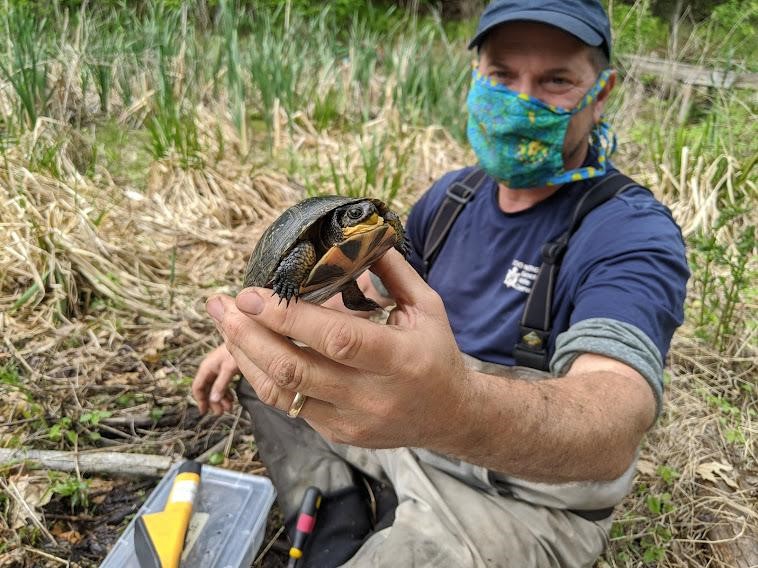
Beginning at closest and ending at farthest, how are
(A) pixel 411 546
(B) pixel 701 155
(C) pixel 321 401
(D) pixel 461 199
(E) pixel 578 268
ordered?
(C) pixel 321 401
(A) pixel 411 546
(E) pixel 578 268
(D) pixel 461 199
(B) pixel 701 155

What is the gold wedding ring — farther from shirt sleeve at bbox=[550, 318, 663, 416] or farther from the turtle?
shirt sleeve at bbox=[550, 318, 663, 416]

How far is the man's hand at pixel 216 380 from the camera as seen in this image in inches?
75.6

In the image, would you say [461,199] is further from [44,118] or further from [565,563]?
[44,118]

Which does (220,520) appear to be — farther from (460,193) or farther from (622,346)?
(460,193)

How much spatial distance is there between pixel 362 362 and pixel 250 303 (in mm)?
247

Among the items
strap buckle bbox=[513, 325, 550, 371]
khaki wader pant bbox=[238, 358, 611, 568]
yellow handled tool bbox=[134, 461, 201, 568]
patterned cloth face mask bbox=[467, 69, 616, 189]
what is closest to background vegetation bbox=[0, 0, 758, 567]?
yellow handled tool bbox=[134, 461, 201, 568]

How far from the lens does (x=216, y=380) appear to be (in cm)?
197

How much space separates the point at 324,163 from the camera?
4355 millimetres

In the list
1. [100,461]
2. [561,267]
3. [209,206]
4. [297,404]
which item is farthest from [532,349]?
[209,206]

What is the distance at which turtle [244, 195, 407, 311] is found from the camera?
107 centimetres

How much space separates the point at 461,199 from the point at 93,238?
77.9 inches

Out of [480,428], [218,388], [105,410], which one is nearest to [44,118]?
[105,410]

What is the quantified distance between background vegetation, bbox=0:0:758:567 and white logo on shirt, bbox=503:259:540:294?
2.90 ft

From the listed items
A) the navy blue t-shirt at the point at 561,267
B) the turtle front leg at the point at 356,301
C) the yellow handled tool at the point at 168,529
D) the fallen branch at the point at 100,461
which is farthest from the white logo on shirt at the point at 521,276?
the fallen branch at the point at 100,461
